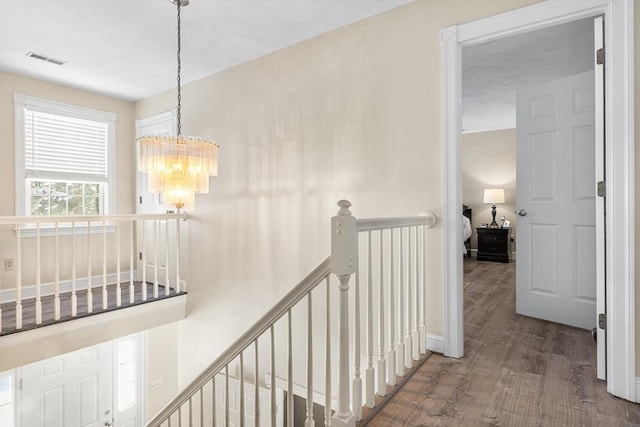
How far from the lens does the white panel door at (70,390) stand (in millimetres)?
3904

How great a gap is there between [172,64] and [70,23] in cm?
97

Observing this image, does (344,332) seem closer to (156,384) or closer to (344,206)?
(344,206)

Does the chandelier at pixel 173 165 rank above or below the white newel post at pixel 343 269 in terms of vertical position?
above

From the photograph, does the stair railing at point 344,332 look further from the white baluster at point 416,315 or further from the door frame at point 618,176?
the door frame at point 618,176

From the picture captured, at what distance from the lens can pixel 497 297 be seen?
154 inches

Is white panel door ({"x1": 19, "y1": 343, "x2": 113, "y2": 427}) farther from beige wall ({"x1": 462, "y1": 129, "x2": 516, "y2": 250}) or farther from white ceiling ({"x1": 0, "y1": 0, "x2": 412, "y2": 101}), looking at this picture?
beige wall ({"x1": 462, "y1": 129, "x2": 516, "y2": 250})

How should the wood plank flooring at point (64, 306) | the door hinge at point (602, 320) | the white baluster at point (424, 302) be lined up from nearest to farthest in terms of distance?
the door hinge at point (602, 320)
the white baluster at point (424, 302)
the wood plank flooring at point (64, 306)

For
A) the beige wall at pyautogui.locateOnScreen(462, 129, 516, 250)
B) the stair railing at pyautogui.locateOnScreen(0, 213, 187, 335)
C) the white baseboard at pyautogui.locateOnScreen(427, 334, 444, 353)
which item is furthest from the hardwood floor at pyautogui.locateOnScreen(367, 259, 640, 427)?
the beige wall at pyautogui.locateOnScreen(462, 129, 516, 250)

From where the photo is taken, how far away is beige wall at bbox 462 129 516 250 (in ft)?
21.4

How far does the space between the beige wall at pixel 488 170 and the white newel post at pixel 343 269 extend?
5981 mm

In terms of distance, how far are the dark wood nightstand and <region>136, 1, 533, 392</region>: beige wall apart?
4373 millimetres

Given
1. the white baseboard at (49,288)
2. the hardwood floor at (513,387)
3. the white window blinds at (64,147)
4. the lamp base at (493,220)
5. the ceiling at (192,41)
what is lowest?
the hardwood floor at (513,387)

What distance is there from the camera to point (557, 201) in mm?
3076

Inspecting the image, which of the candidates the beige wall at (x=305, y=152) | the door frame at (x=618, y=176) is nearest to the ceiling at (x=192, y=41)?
the beige wall at (x=305, y=152)
